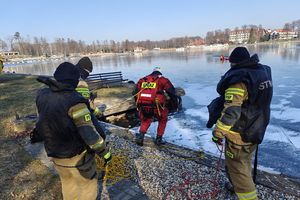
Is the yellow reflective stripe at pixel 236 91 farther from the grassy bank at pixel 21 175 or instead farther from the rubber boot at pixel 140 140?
the rubber boot at pixel 140 140

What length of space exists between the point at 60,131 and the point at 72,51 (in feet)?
472

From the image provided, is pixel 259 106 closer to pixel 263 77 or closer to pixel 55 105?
pixel 263 77

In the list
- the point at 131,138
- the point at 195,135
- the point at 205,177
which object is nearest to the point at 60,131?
the point at 205,177

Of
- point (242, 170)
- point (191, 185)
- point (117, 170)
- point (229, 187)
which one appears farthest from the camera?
point (117, 170)

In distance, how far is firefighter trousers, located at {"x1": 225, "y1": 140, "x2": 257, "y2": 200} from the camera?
10.8ft

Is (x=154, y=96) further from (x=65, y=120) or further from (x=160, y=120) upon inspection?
(x=65, y=120)

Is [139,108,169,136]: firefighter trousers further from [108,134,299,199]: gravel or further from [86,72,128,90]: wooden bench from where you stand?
[86,72,128,90]: wooden bench

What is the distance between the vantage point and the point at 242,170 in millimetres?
3285

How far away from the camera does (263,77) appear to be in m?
3.08

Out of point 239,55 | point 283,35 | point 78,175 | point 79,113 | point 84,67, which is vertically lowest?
point 78,175

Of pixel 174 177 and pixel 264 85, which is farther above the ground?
pixel 264 85

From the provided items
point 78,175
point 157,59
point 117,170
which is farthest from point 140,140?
point 157,59

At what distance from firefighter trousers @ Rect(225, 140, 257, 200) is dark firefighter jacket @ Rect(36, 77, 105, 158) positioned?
1.66 m

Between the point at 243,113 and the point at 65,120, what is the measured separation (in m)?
2.00
